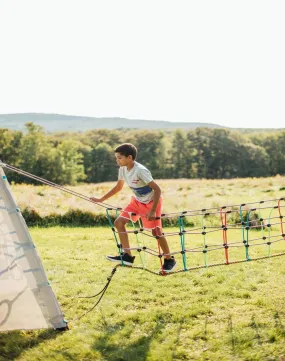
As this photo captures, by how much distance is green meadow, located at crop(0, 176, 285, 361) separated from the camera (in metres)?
6.22

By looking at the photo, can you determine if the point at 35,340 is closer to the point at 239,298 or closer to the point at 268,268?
the point at 239,298

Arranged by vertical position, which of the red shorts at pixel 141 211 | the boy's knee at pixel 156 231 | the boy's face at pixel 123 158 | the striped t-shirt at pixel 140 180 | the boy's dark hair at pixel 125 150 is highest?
the boy's dark hair at pixel 125 150

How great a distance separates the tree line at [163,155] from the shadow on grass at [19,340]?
5810cm

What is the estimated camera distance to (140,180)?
698 cm

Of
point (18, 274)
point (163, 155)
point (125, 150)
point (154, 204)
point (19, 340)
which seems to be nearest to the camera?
point (18, 274)

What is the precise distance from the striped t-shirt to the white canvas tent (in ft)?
5.38

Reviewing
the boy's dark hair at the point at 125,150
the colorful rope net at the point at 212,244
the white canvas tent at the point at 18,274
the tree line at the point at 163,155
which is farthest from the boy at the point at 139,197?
the tree line at the point at 163,155

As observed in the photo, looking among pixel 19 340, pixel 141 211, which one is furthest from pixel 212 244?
pixel 19 340

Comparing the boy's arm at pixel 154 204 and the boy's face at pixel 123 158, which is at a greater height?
the boy's face at pixel 123 158

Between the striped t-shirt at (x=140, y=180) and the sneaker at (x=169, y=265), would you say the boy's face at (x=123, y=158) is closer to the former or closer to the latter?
the striped t-shirt at (x=140, y=180)

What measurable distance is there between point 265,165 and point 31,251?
6666 cm

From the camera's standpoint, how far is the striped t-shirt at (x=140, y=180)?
6867 mm

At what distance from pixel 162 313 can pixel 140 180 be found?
2179mm

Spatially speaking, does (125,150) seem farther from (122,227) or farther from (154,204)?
(122,227)
